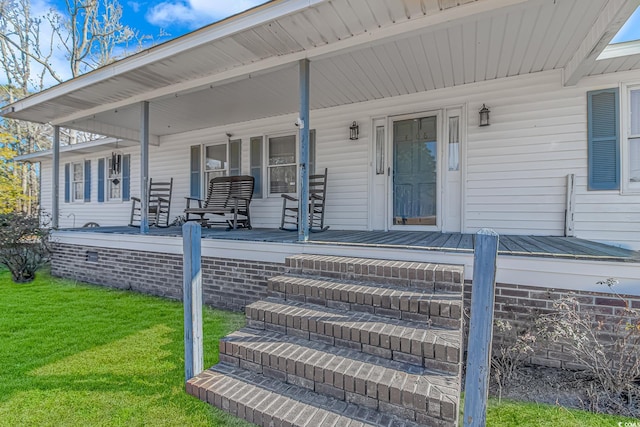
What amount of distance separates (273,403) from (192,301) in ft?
2.96

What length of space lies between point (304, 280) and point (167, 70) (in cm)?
342

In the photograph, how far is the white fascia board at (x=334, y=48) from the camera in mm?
2846

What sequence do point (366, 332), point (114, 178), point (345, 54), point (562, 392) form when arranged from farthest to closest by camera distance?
1. point (114, 178)
2. point (345, 54)
3. point (562, 392)
4. point (366, 332)

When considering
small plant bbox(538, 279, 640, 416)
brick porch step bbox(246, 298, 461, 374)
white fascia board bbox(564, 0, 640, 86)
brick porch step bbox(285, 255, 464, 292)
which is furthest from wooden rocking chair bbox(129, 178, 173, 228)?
white fascia board bbox(564, 0, 640, 86)

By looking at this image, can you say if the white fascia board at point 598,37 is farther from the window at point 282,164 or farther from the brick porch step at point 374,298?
the window at point 282,164

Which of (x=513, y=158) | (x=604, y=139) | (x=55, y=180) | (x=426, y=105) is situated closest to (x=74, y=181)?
(x=55, y=180)

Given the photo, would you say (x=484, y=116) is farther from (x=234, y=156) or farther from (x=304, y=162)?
(x=234, y=156)

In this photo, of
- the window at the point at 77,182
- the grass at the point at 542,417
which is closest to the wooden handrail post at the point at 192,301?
the grass at the point at 542,417

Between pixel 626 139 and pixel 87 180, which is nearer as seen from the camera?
pixel 626 139

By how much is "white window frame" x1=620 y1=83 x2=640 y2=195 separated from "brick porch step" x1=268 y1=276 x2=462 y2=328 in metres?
3.22

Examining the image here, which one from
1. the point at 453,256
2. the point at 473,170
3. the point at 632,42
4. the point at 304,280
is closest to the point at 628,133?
the point at 632,42

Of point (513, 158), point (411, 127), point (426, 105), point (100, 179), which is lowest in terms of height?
point (513, 158)

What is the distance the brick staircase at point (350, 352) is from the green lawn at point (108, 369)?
0.29m

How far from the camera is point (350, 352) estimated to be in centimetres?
213
